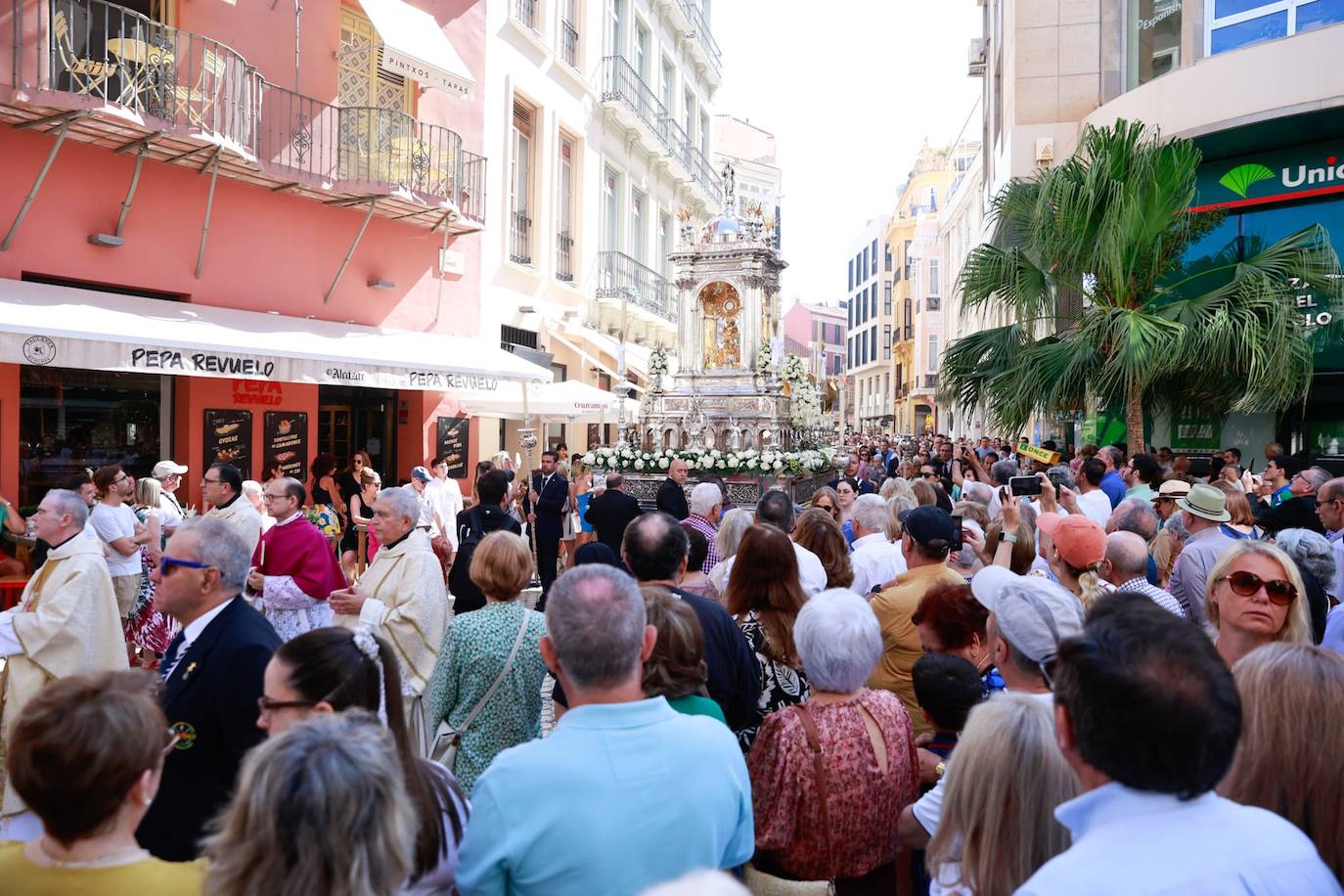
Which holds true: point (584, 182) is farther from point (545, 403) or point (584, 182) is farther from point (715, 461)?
point (715, 461)

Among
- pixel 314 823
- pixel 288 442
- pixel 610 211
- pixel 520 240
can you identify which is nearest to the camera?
pixel 314 823

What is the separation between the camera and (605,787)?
229cm

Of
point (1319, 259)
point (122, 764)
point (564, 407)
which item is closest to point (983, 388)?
point (1319, 259)

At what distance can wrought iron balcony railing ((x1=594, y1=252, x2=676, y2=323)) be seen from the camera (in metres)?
23.8

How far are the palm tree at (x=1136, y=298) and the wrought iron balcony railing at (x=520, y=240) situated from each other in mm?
10301

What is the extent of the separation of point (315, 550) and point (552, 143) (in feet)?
55.1

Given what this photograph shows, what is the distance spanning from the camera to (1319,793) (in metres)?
2.28

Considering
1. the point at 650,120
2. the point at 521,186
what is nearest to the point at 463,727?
the point at 521,186

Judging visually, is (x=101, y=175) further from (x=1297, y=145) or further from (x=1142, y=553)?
(x=1297, y=145)

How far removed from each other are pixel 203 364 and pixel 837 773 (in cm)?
908

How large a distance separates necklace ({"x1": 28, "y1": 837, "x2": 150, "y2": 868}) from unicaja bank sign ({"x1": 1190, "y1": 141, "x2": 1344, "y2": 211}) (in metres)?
14.8

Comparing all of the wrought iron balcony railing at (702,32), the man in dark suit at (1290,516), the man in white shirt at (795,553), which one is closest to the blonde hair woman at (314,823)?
the man in white shirt at (795,553)

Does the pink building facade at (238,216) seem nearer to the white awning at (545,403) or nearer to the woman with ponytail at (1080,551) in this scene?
the white awning at (545,403)

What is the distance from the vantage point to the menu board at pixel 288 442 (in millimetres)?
12922
